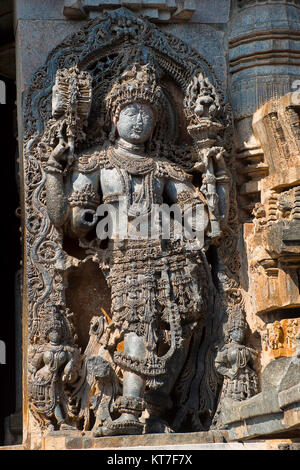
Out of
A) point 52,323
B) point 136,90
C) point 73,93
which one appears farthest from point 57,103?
point 52,323

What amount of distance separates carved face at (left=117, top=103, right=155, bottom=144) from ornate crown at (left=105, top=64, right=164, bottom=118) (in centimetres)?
5

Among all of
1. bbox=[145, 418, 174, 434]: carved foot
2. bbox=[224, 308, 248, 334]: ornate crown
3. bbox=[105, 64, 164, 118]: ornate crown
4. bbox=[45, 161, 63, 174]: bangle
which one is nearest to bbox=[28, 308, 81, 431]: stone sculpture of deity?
bbox=[145, 418, 174, 434]: carved foot

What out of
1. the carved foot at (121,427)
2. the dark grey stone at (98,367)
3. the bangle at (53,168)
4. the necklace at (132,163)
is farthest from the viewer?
the necklace at (132,163)

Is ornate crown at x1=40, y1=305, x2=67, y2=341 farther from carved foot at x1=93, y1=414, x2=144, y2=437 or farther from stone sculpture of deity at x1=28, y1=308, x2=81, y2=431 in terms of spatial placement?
carved foot at x1=93, y1=414, x2=144, y2=437

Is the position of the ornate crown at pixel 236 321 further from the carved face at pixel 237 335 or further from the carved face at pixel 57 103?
the carved face at pixel 57 103

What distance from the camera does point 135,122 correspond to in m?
11.8

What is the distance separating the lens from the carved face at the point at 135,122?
11812 millimetres

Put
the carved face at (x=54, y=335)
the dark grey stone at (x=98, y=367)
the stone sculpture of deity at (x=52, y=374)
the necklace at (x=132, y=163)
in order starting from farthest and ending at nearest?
the necklace at (x=132, y=163) < the carved face at (x=54, y=335) < the stone sculpture of deity at (x=52, y=374) < the dark grey stone at (x=98, y=367)

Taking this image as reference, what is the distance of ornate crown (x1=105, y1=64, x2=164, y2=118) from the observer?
11.8m

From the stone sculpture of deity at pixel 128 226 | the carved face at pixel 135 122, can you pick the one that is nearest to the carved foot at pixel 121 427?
the stone sculpture of deity at pixel 128 226

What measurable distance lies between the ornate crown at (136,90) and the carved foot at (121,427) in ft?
8.84

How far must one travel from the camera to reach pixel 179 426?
11.5m

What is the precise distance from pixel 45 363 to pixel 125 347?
68 centimetres
